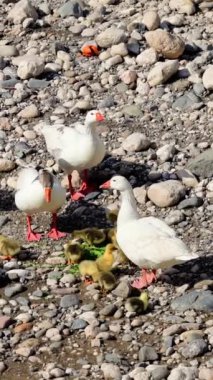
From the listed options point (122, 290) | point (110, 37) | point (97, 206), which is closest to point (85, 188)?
point (97, 206)

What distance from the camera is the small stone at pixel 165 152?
36.2ft

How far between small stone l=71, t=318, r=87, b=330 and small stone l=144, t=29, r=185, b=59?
543 centimetres

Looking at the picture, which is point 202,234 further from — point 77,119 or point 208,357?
point 77,119

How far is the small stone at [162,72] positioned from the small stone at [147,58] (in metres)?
0.36

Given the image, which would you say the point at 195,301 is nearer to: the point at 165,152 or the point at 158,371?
the point at 158,371

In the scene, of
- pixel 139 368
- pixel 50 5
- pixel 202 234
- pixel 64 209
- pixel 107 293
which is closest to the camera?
pixel 139 368

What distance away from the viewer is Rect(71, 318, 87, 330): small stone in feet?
27.1

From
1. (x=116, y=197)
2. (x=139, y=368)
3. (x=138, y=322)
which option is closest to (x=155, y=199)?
(x=116, y=197)

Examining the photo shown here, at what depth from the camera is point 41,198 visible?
9.89m

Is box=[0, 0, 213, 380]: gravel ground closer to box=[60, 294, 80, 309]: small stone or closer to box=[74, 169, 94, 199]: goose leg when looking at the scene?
box=[60, 294, 80, 309]: small stone

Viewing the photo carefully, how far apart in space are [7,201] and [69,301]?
2.41 meters

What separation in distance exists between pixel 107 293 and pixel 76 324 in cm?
62

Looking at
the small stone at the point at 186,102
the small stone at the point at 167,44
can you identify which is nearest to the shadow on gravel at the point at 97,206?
the small stone at the point at 186,102

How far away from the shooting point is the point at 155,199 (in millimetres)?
10242
